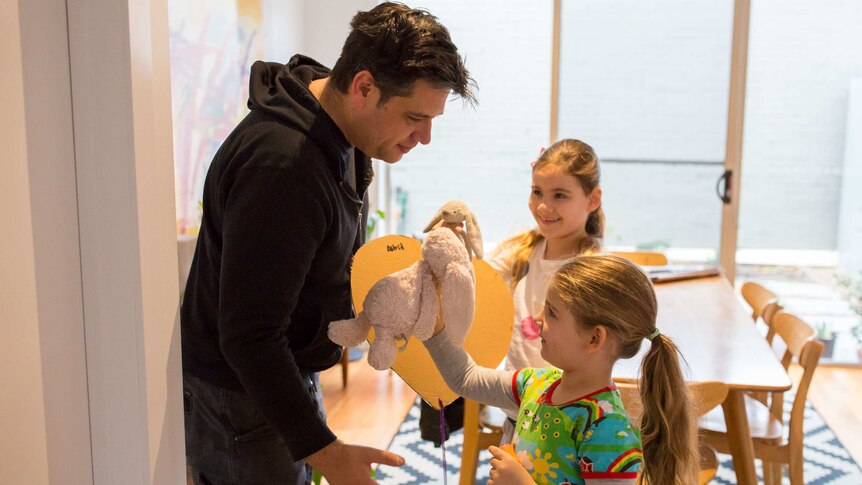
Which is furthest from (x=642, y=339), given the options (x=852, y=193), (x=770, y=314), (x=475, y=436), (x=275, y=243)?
(x=852, y=193)

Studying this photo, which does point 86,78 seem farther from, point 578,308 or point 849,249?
point 849,249

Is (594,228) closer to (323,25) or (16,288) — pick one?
(16,288)

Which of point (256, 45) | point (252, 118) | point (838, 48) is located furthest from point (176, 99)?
point (838, 48)

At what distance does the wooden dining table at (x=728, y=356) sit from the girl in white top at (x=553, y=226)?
0.29 m

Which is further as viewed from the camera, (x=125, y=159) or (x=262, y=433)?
(x=262, y=433)

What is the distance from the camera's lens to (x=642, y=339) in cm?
133

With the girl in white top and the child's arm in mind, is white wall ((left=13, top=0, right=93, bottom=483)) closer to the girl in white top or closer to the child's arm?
the child's arm

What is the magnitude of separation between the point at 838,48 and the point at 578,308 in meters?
3.82

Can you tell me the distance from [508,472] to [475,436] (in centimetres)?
119

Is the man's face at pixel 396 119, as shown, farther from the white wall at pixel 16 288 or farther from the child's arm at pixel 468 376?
the white wall at pixel 16 288

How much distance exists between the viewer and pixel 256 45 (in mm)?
3889

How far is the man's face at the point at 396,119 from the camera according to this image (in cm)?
117

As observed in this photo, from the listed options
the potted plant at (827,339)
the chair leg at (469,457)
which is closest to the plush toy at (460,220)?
the chair leg at (469,457)

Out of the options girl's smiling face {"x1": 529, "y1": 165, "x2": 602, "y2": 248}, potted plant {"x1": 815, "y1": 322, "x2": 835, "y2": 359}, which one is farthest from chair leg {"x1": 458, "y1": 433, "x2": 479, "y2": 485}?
potted plant {"x1": 815, "y1": 322, "x2": 835, "y2": 359}
